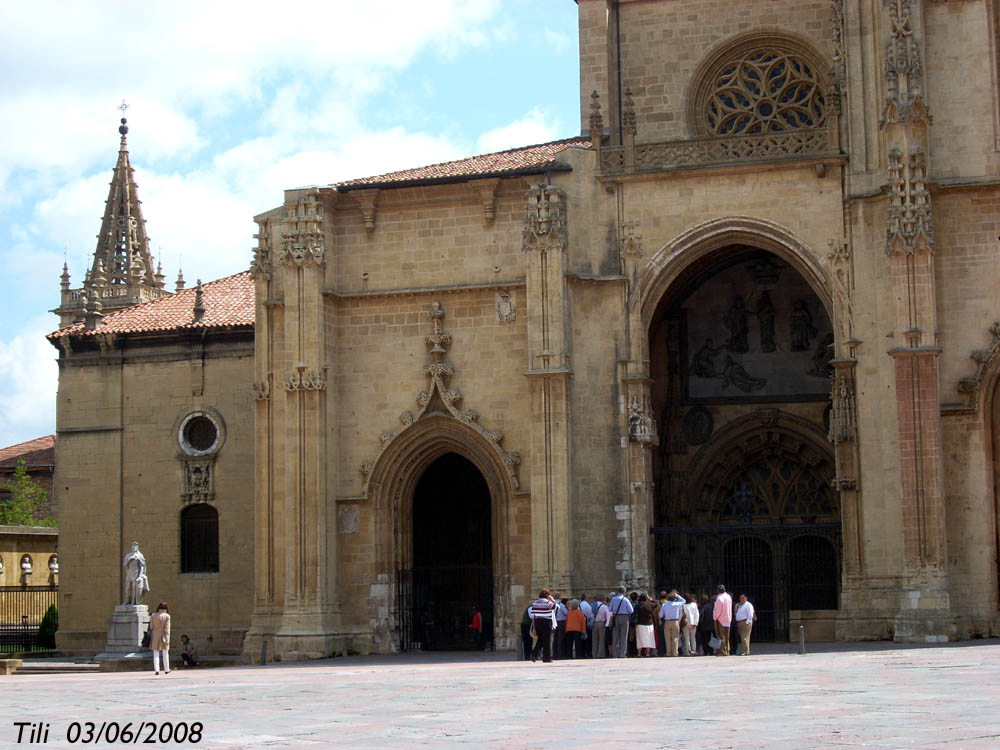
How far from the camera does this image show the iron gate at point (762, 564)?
1264 inches

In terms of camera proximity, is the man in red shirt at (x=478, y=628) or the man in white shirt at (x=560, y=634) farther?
the man in red shirt at (x=478, y=628)

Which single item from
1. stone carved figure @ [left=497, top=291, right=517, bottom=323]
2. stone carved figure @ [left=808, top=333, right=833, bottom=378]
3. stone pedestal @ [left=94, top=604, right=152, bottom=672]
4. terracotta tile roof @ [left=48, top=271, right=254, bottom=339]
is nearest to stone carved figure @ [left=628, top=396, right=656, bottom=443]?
stone carved figure @ [left=497, top=291, right=517, bottom=323]

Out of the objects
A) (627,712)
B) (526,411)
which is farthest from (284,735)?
(526,411)

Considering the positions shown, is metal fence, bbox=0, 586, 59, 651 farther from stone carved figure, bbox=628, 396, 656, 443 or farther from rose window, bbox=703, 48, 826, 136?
rose window, bbox=703, 48, 826, 136

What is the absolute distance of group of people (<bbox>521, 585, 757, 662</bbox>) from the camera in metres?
27.2

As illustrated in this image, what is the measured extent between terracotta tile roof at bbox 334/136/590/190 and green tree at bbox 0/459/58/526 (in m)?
33.0

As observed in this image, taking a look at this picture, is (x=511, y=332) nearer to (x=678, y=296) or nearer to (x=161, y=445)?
(x=678, y=296)

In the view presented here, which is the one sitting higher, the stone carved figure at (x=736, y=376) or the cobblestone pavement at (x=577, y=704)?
the stone carved figure at (x=736, y=376)

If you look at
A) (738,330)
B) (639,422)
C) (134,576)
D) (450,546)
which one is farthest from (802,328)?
(134,576)

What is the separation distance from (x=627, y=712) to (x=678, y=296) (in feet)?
67.8

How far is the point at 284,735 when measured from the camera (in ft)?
45.1

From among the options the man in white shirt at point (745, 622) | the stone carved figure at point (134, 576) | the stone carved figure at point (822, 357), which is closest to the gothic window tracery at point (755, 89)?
the stone carved figure at point (822, 357)

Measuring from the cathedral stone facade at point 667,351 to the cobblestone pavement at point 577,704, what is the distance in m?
5.81

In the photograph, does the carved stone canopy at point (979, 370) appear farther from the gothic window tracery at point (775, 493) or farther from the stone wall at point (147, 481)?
the stone wall at point (147, 481)
